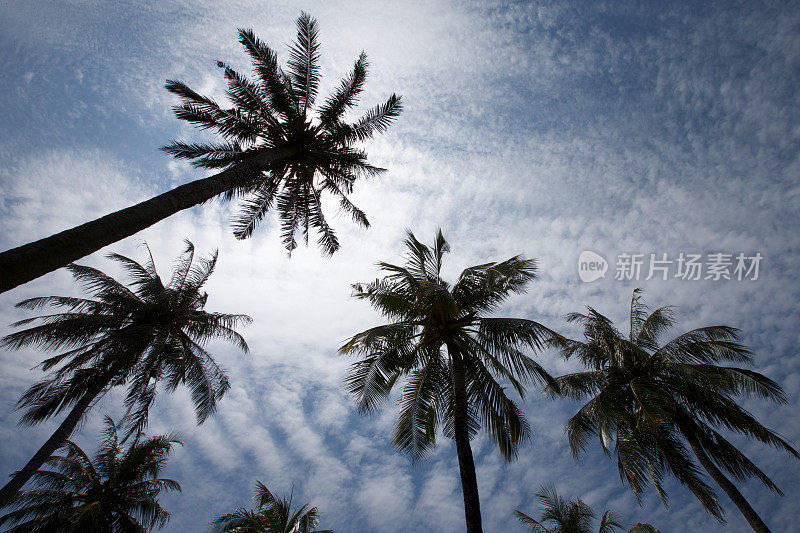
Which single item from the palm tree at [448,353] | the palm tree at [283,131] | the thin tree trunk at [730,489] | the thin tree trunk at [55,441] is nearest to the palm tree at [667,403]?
the thin tree trunk at [730,489]

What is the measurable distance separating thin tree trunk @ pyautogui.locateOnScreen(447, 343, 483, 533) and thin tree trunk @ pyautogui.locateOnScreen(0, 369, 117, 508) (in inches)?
439

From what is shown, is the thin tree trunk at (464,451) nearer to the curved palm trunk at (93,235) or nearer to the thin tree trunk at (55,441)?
the curved palm trunk at (93,235)

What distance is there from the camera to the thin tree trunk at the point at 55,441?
1054 centimetres

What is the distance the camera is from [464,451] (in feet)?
28.6

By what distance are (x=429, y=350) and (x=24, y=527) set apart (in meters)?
17.2

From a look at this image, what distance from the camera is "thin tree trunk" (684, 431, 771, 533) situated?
35.1 feet

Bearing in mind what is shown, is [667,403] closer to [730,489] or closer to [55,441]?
[730,489]

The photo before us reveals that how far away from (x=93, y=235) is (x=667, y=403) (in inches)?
586

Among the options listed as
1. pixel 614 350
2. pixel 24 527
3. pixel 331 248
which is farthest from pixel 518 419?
pixel 24 527

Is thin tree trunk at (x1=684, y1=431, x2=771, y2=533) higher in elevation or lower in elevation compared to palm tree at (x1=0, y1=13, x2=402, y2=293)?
lower

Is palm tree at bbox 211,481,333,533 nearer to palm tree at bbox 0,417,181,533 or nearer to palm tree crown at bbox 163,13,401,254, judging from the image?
palm tree at bbox 0,417,181,533

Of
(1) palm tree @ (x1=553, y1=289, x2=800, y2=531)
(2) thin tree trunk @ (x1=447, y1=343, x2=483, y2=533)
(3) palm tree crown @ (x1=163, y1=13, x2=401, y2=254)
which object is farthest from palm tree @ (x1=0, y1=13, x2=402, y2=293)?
(1) palm tree @ (x1=553, y1=289, x2=800, y2=531)

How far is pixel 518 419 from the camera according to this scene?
9273 millimetres

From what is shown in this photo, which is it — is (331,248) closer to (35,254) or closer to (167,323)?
(167,323)
